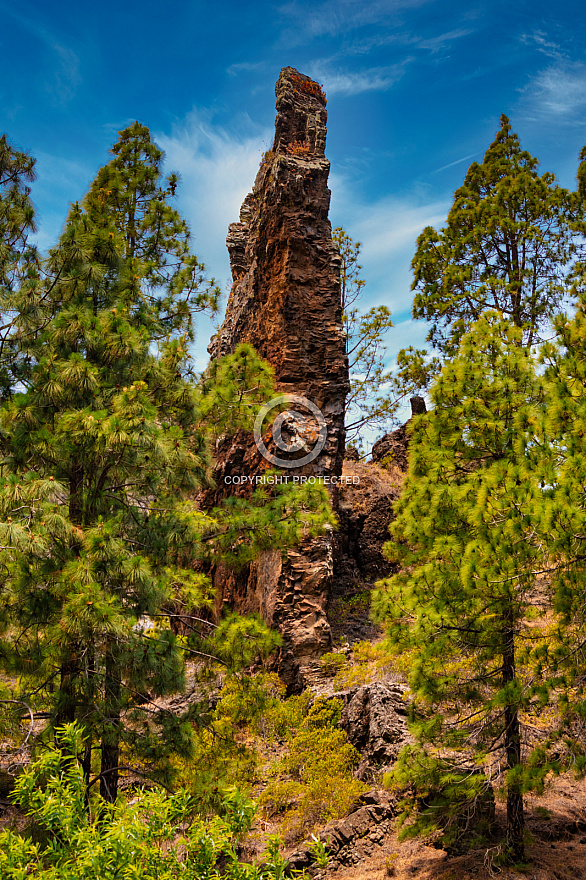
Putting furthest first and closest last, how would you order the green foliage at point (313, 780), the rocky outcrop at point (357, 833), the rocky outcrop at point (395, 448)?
1. the rocky outcrop at point (395, 448)
2. the green foliage at point (313, 780)
3. the rocky outcrop at point (357, 833)

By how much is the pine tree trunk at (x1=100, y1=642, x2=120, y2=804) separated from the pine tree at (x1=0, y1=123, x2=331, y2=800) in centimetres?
2

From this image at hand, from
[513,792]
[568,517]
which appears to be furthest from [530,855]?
[568,517]

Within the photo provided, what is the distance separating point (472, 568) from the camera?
5.21m

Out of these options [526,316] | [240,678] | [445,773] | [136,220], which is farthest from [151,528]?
[526,316]

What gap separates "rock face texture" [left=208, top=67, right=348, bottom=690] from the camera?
513 inches

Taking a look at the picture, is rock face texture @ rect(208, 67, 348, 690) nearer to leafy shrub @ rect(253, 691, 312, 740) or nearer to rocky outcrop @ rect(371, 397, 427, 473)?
leafy shrub @ rect(253, 691, 312, 740)

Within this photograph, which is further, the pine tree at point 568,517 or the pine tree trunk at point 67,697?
the pine tree trunk at point 67,697

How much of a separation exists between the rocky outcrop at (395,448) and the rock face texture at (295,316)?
20.0 feet

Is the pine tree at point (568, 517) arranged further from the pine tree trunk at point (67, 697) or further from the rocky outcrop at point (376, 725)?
the pine tree trunk at point (67, 697)

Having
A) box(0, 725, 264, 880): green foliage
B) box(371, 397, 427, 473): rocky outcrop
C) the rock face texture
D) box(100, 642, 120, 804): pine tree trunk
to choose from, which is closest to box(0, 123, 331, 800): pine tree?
box(100, 642, 120, 804): pine tree trunk

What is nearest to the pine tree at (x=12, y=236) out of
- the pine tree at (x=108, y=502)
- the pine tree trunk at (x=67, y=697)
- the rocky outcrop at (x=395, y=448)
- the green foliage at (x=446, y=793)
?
the pine tree at (x=108, y=502)

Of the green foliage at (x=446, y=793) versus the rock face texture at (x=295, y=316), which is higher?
the rock face texture at (x=295, y=316)

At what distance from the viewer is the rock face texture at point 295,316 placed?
13.0 metres

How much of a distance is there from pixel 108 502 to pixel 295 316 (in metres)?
8.64
